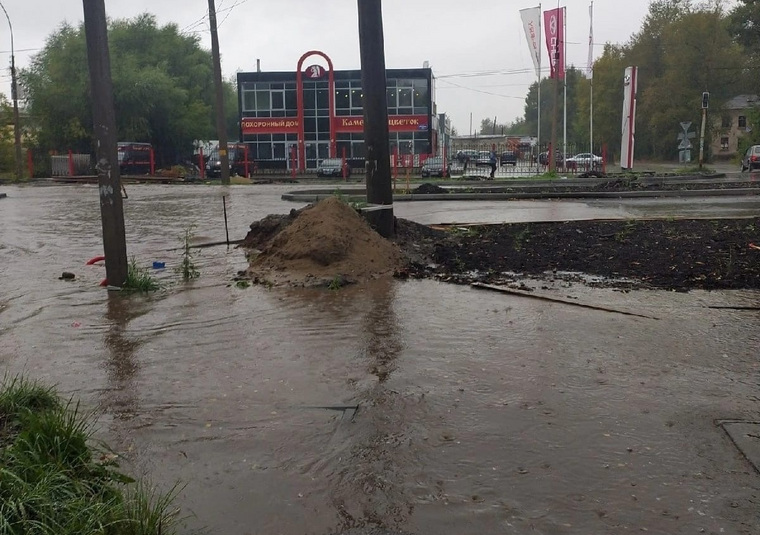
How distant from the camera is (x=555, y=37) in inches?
1401

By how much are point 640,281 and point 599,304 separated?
133 centimetres

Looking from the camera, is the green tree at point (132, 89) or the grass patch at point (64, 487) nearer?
the grass patch at point (64, 487)

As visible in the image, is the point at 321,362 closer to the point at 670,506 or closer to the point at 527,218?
the point at 670,506

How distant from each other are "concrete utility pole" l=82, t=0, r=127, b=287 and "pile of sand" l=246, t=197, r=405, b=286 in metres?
1.76

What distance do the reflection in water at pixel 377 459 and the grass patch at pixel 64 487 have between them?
834 millimetres

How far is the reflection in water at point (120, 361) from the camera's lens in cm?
479

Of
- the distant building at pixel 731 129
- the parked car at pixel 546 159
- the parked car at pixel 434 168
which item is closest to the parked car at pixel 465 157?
the parked car at pixel 434 168

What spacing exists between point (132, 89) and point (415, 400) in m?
51.5

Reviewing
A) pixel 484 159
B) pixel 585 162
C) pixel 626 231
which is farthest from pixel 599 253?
pixel 484 159

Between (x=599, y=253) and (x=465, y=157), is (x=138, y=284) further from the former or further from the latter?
(x=465, y=157)

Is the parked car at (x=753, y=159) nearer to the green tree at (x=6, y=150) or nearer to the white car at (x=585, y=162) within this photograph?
the white car at (x=585, y=162)

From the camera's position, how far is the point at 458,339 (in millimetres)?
6285

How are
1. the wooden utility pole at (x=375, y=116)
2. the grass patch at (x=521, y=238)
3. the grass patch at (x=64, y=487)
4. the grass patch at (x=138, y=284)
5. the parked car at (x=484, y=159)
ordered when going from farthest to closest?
the parked car at (x=484, y=159) → the grass patch at (x=521, y=238) → the wooden utility pole at (x=375, y=116) → the grass patch at (x=138, y=284) → the grass patch at (x=64, y=487)

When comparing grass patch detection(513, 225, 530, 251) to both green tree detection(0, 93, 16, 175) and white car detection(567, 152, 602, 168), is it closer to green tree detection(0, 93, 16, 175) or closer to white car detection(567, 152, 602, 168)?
white car detection(567, 152, 602, 168)
